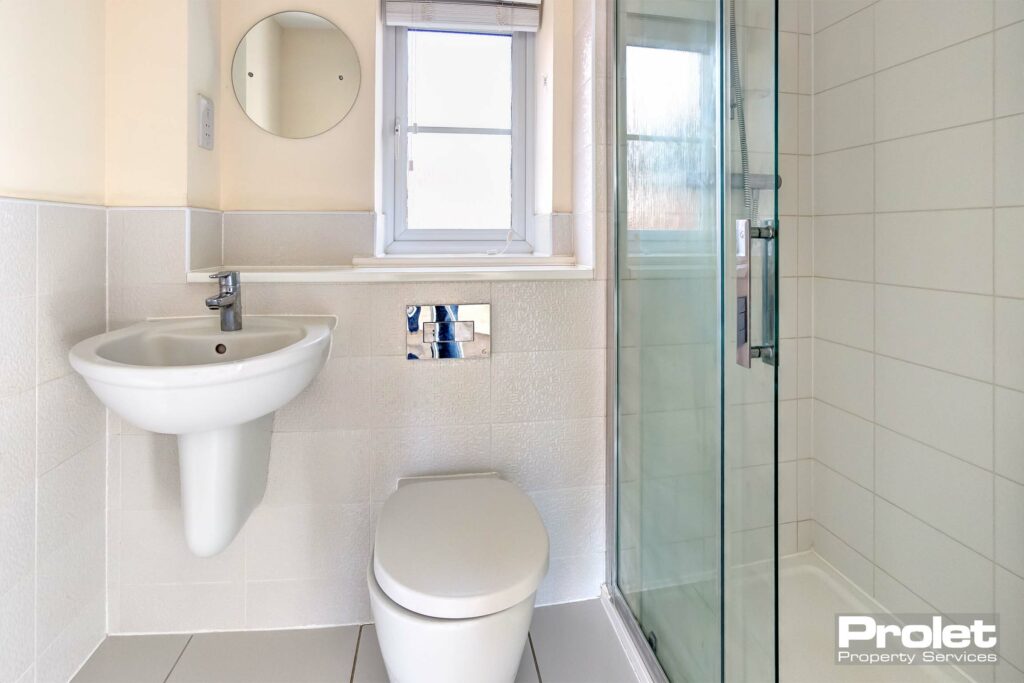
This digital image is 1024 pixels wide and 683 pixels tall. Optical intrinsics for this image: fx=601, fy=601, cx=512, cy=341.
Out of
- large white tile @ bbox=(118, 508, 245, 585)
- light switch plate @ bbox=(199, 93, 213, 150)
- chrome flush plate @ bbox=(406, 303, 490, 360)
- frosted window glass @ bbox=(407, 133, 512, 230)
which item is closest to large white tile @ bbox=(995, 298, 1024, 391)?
chrome flush plate @ bbox=(406, 303, 490, 360)

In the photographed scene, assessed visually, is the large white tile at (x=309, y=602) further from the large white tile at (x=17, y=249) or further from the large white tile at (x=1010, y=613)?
the large white tile at (x=1010, y=613)

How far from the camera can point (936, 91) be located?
142 cm

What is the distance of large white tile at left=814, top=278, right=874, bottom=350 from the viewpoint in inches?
65.2

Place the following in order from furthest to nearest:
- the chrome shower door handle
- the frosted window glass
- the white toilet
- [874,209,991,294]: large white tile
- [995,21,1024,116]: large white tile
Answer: the frosted window glass < [874,209,991,294]: large white tile < [995,21,1024,116]: large white tile < the white toilet < the chrome shower door handle

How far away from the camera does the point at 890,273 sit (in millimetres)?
1572

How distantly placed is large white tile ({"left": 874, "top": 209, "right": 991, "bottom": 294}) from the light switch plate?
1.78 m

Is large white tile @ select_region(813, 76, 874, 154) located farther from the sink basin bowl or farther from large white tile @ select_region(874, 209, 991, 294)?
the sink basin bowl

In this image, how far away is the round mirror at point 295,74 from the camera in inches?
66.4

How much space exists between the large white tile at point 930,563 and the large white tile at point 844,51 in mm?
1185

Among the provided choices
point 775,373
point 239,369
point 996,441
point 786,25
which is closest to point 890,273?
point 996,441

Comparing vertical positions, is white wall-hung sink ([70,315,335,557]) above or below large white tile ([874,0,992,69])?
below

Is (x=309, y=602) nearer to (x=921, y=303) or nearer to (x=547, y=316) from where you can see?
(x=547, y=316)

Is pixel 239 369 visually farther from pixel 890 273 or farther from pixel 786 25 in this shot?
pixel 786 25

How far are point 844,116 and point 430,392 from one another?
4.56 feet
